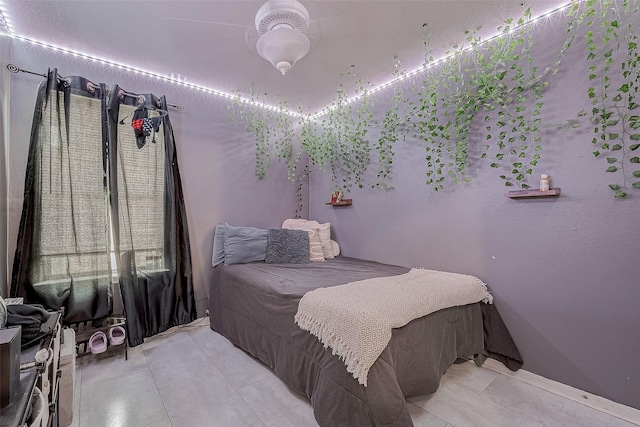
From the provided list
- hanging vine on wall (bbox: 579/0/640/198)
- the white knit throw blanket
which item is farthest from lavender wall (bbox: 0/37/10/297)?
hanging vine on wall (bbox: 579/0/640/198)

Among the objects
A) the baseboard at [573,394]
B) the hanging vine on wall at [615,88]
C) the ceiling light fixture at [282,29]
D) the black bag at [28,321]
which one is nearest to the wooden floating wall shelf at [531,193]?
the hanging vine on wall at [615,88]

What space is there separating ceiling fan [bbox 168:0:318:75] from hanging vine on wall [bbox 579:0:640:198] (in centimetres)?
161

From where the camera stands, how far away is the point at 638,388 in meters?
1.47

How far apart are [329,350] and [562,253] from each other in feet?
5.10

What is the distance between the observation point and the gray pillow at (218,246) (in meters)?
2.74

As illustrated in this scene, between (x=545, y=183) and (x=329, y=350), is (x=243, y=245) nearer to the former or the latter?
(x=329, y=350)

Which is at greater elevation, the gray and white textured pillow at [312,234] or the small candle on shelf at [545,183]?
the small candle on shelf at [545,183]

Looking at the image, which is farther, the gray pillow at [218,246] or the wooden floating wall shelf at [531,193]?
the gray pillow at [218,246]

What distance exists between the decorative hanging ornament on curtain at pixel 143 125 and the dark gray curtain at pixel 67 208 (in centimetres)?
22

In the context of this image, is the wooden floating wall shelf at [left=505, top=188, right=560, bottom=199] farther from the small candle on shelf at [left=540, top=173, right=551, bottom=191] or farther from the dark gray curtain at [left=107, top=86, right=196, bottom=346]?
the dark gray curtain at [left=107, top=86, right=196, bottom=346]

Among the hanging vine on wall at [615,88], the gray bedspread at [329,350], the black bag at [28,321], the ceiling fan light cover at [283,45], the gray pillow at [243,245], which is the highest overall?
the ceiling fan light cover at [283,45]

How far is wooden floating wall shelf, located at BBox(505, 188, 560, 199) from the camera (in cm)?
172

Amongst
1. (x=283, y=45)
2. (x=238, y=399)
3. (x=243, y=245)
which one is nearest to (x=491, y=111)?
(x=283, y=45)

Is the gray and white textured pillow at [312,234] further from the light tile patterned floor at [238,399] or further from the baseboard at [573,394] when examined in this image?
the baseboard at [573,394]
